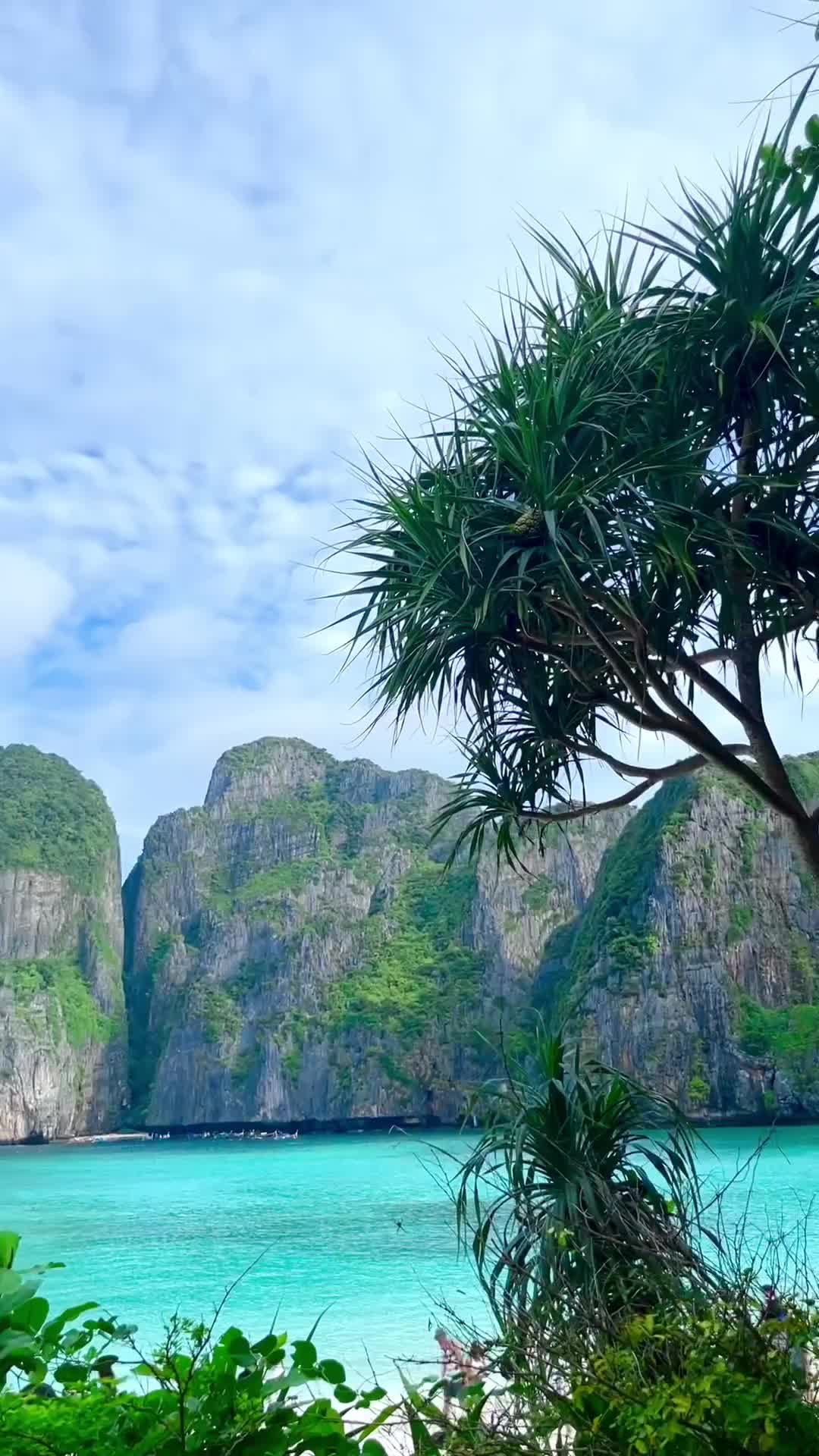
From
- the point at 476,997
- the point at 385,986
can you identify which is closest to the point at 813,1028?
the point at 476,997

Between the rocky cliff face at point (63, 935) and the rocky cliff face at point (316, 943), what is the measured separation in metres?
4.08

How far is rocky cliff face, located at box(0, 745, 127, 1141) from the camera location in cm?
7306

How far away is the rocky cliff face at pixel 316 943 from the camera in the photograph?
6731cm

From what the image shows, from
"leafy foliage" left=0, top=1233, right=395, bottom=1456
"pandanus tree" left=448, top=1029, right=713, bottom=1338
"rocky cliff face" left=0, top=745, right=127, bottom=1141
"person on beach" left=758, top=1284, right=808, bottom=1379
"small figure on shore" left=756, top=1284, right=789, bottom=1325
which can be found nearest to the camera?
"leafy foliage" left=0, top=1233, right=395, bottom=1456

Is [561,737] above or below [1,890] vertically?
below

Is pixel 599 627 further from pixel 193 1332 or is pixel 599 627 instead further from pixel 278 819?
pixel 278 819

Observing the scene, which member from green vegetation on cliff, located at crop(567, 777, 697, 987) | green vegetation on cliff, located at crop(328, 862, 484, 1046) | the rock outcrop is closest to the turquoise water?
the rock outcrop

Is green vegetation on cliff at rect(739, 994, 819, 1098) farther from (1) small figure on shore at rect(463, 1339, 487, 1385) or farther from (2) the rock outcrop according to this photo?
(1) small figure on shore at rect(463, 1339, 487, 1385)

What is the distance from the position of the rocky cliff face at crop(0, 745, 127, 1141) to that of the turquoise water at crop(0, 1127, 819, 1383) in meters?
35.9

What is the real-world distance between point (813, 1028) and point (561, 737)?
47.2 m

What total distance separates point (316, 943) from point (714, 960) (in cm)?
3232

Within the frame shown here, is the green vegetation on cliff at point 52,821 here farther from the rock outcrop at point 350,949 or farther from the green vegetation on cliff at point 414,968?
the green vegetation on cliff at point 414,968

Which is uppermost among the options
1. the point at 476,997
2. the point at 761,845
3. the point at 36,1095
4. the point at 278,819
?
the point at 278,819

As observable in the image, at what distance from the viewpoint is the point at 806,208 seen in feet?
9.03
